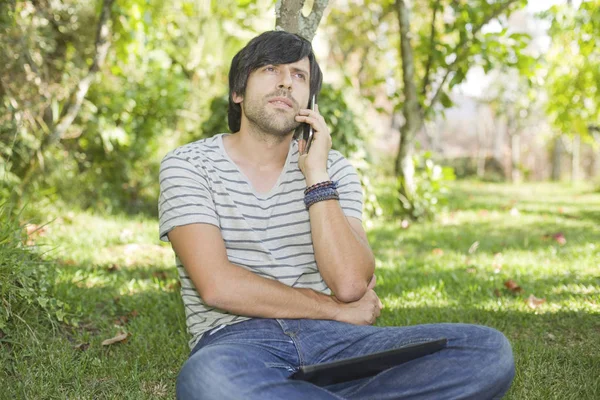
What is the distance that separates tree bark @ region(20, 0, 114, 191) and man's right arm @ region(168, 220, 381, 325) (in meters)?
3.62

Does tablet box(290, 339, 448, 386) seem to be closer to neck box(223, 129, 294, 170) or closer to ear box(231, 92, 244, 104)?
neck box(223, 129, 294, 170)

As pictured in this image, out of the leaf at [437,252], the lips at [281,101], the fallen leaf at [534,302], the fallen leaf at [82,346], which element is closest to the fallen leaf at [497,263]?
the leaf at [437,252]

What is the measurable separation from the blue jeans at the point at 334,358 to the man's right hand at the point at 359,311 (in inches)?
3.2

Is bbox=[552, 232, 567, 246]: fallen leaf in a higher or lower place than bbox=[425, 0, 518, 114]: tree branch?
lower

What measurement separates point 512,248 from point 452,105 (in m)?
1.96

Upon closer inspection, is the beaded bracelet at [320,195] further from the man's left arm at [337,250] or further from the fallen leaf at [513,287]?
the fallen leaf at [513,287]

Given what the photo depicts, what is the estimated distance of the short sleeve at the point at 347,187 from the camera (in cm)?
277

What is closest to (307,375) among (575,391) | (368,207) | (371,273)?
(371,273)

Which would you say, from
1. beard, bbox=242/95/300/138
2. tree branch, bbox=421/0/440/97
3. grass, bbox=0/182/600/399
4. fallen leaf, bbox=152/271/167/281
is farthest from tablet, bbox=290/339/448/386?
tree branch, bbox=421/0/440/97

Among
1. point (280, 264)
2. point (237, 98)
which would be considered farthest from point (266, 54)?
point (280, 264)

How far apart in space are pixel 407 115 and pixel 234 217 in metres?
4.99

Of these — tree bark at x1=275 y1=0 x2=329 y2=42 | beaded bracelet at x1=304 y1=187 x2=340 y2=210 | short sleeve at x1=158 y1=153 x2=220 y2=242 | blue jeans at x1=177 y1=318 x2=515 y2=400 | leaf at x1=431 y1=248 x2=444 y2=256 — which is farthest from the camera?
leaf at x1=431 y1=248 x2=444 y2=256

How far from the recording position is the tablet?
2.01m

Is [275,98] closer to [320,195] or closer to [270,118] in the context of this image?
[270,118]
